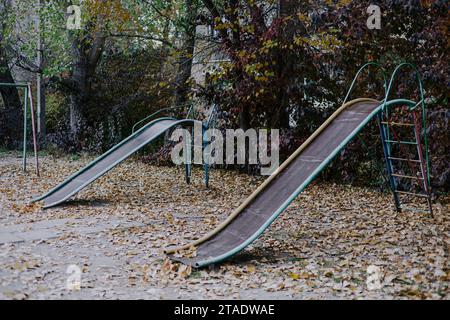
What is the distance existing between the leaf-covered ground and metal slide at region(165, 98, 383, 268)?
169 millimetres

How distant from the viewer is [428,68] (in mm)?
8312

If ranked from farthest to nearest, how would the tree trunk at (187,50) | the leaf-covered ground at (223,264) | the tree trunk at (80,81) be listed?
the tree trunk at (80,81), the tree trunk at (187,50), the leaf-covered ground at (223,264)

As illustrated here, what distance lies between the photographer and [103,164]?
8.41 meters

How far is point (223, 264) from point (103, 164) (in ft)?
13.0

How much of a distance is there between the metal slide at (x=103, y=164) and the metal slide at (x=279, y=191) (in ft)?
9.57

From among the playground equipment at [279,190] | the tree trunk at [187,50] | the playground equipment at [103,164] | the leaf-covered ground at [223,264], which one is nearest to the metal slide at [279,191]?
the playground equipment at [279,190]

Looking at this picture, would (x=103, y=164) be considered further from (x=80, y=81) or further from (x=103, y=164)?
(x=80, y=81)

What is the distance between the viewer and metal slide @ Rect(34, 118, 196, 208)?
791cm

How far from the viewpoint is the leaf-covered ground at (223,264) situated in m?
4.27

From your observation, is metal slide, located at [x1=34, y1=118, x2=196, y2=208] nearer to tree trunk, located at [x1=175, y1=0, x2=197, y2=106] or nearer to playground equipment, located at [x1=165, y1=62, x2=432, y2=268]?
playground equipment, located at [x1=165, y1=62, x2=432, y2=268]

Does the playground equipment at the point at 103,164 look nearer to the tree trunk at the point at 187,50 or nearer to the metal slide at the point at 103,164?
the metal slide at the point at 103,164
